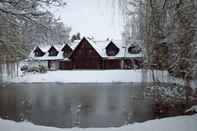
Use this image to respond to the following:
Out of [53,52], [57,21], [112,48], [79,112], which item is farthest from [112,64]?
[57,21]

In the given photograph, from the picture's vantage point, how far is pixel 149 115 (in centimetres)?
1557

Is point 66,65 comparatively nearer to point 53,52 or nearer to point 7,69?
point 53,52

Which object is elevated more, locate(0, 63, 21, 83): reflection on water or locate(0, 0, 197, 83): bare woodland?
locate(0, 0, 197, 83): bare woodland

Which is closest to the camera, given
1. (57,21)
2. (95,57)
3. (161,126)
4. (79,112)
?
(161,126)

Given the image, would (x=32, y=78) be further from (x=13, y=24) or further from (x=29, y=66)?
(x=13, y=24)

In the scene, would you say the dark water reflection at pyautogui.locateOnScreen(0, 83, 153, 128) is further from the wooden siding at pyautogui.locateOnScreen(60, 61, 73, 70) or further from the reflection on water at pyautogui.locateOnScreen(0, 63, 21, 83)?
the wooden siding at pyautogui.locateOnScreen(60, 61, 73, 70)

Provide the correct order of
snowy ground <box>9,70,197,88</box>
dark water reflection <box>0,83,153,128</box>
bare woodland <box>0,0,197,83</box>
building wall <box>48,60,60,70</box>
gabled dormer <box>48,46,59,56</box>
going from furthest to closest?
gabled dormer <box>48,46,59,56</box> < building wall <box>48,60,60,70</box> < snowy ground <box>9,70,197,88</box> < dark water reflection <box>0,83,153,128</box> < bare woodland <box>0,0,197,83</box>

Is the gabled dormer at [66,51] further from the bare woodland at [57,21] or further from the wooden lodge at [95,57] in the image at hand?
the bare woodland at [57,21]

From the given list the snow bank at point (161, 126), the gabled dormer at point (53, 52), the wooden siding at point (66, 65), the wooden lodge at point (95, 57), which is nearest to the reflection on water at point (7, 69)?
the snow bank at point (161, 126)

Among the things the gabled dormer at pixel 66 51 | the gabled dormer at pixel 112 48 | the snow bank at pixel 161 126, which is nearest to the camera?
the snow bank at pixel 161 126

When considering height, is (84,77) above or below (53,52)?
below

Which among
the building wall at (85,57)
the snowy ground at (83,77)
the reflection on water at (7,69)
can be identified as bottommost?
the snowy ground at (83,77)

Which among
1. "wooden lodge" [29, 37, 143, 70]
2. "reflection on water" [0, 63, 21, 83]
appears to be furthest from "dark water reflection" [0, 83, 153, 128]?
"wooden lodge" [29, 37, 143, 70]

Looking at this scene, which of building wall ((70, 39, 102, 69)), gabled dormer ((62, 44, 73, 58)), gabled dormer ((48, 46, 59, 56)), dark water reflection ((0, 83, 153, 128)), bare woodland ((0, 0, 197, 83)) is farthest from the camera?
gabled dormer ((48, 46, 59, 56))
